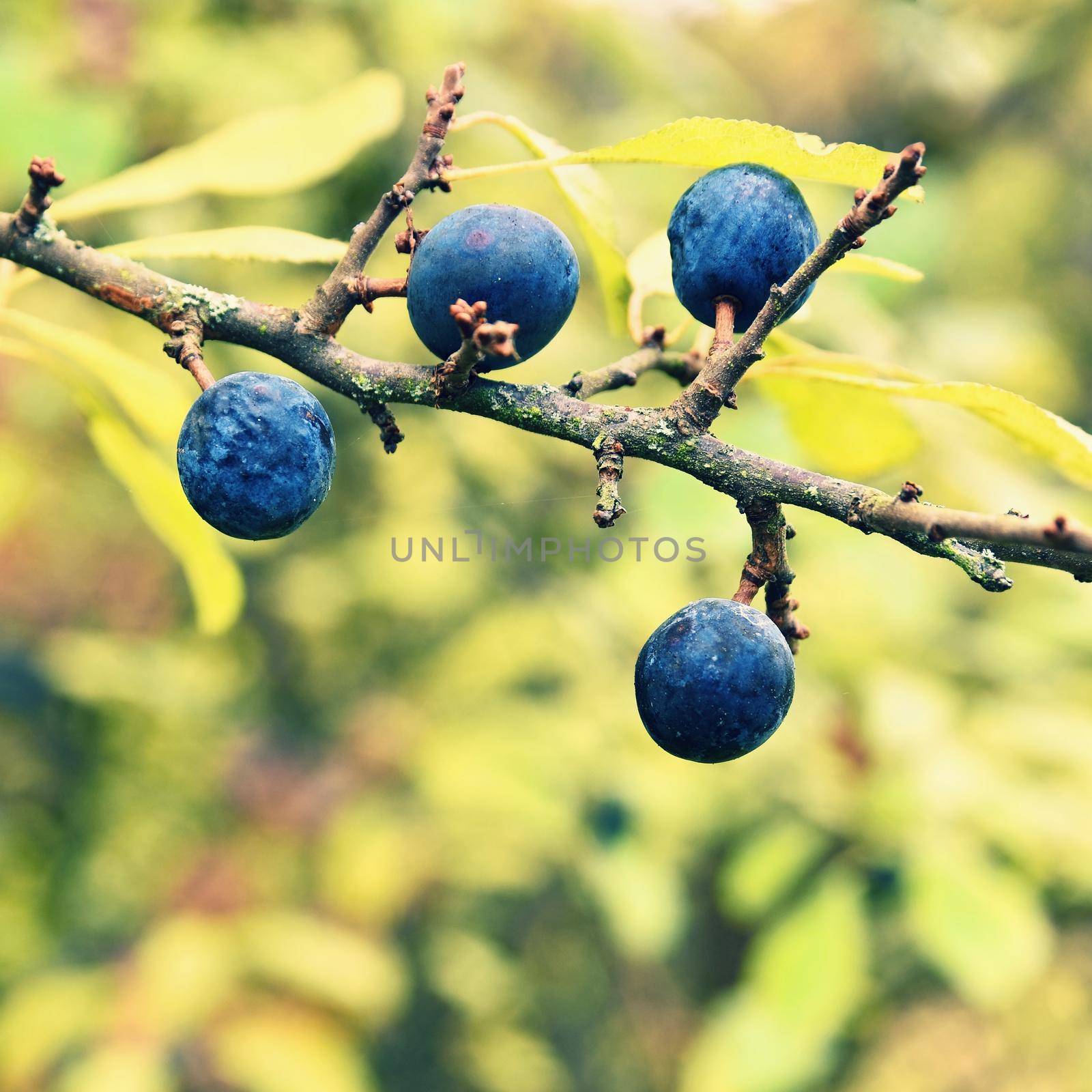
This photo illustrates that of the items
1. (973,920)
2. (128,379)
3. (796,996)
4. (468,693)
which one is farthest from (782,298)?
(468,693)

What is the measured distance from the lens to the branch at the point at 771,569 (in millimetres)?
911

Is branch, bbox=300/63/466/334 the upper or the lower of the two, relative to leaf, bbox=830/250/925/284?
lower

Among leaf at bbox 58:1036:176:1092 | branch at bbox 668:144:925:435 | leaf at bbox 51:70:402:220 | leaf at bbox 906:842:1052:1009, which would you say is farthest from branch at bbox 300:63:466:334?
leaf at bbox 58:1036:176:1092

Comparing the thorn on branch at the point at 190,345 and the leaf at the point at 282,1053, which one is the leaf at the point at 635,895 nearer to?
the leaf at the point at 282,1053

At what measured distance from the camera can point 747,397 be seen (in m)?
3.33

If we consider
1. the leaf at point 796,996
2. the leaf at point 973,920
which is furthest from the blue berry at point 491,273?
the leaf at point 796,996

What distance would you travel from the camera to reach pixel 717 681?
932 mm

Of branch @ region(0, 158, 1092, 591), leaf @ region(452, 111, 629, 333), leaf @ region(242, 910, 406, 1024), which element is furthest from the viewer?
leaf @ region(242, 910, 406, 1024)

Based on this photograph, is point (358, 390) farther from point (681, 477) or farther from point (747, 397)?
point (747, 397)

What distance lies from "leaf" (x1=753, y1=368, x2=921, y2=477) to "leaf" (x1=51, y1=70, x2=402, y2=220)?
659mm

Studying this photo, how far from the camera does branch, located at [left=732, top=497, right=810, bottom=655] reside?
35.9 inches

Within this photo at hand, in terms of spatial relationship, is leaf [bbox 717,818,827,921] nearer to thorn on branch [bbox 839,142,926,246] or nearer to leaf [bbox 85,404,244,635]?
leaf [bbox 85,404,244,635]

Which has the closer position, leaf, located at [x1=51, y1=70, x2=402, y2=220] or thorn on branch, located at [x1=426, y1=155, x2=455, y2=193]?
thorn on branch, located at [x1=426, y1=155, x2=455, y2=193]

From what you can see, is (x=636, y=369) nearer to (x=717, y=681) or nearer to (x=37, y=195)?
(x=717, y=681)
